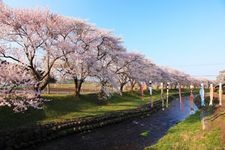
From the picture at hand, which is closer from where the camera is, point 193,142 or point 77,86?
point 193,142

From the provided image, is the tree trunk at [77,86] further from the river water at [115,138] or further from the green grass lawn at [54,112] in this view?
the river water at [115,138]

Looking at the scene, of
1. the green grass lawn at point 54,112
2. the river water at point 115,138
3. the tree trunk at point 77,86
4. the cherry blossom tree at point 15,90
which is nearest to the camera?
the river water at point 115,138

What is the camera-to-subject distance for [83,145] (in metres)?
27.4

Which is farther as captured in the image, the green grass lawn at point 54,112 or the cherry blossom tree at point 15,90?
the green grass lawn at point 54,112

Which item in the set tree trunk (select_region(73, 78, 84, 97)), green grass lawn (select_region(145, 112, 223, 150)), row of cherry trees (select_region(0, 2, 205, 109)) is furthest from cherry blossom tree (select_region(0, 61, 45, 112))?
tree trunk (select_region(73, 78, 84, 97))

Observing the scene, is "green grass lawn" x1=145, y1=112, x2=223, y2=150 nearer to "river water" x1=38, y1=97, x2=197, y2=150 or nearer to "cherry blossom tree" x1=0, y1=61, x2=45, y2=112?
"river water" x1=38, y1=97, x2=197, y2=150

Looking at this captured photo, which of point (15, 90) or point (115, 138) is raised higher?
point (15, 90)

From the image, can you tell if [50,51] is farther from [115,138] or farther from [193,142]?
[193,142]

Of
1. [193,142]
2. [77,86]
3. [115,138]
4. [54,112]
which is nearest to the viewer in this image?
[193,142]

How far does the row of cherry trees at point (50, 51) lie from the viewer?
35.8 m

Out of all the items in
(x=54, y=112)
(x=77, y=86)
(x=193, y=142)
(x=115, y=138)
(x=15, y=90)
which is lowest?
(x=115, y=138)

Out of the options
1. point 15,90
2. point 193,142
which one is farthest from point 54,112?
point 193,142

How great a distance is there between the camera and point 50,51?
44.2 meters

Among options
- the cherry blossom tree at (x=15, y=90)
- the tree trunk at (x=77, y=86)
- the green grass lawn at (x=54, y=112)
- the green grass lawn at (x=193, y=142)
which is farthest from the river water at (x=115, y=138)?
the tree trunk at (x=77, y=86)
